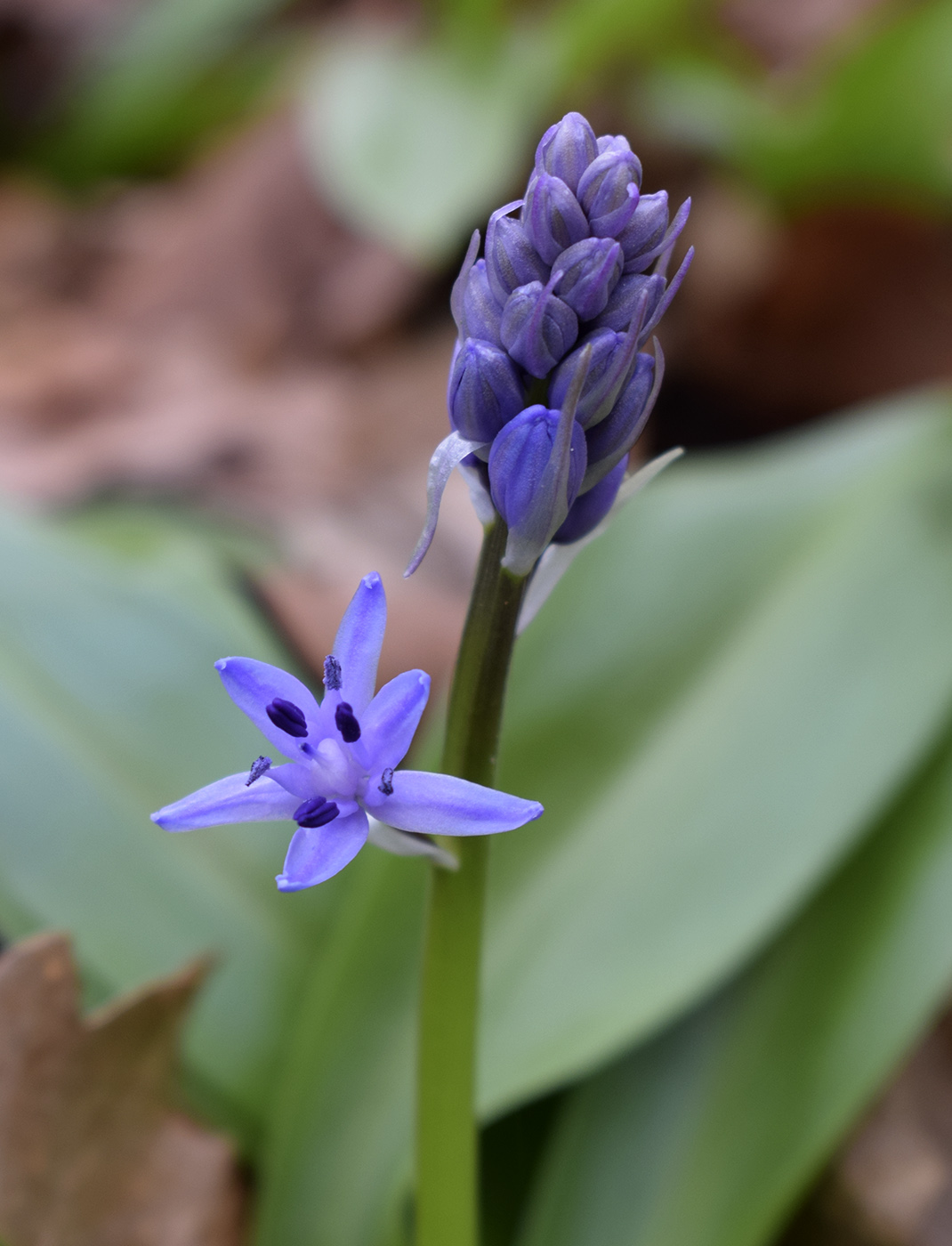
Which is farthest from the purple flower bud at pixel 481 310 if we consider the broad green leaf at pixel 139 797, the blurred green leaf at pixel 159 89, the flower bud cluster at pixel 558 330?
the blurred green leaf at pixel 159 89

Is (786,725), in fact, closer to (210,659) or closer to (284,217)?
(210,659)

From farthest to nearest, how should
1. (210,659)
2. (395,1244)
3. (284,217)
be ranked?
(284,217)
(210,659)
(395,1244)

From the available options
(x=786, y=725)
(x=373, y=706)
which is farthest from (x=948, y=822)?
(x=373, y=706)

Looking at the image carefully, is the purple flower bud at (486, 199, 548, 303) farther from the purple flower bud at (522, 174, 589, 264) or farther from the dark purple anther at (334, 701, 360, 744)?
the dark purple anther at (334, 701, 360, 744)

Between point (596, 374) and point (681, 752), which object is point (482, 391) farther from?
point (681, 752)

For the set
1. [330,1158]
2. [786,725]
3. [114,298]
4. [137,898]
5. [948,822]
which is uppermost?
[114,298]
